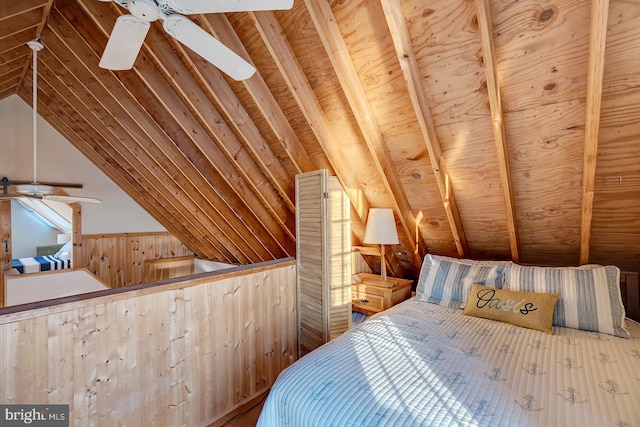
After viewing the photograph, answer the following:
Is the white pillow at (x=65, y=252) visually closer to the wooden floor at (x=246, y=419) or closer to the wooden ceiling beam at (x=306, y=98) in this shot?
the wooden floor at (x=246, y=419)

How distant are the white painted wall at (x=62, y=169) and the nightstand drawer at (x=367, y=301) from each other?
4.09m

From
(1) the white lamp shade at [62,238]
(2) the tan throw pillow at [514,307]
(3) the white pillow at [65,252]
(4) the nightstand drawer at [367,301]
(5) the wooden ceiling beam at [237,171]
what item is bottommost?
(4) the nightstand drawer at [367,301]

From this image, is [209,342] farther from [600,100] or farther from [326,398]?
[600,100]

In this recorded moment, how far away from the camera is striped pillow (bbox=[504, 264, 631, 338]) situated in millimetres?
1819

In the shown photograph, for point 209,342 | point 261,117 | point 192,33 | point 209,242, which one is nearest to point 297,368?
point 209,342

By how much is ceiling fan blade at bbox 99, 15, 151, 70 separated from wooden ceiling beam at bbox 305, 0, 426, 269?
0.83 meters

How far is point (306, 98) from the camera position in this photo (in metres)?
2.07

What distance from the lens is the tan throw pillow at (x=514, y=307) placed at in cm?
186

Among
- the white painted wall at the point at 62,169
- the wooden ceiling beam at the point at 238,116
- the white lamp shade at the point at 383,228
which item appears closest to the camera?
the wooden ceiling beam at the point at 238,116

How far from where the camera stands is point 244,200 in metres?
3.07

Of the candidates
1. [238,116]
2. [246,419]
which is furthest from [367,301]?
[238,116]

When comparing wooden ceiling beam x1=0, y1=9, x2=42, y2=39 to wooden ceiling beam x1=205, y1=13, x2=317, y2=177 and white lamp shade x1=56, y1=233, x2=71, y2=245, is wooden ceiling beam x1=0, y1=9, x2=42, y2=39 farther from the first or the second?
white lamp shade x1=56, y1=233, x2=71, y2=245

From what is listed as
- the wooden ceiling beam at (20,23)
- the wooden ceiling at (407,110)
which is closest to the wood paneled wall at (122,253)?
the wooden ceiling at (407,110)
